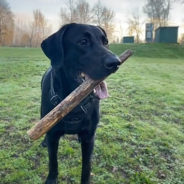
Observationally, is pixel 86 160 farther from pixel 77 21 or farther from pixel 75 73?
pixel 77 21

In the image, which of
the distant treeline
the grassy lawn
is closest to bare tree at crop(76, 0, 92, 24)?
the distant treeline

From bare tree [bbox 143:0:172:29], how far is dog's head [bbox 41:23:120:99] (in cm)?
4599

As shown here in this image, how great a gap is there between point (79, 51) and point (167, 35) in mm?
29656

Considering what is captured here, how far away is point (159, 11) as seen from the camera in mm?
44844

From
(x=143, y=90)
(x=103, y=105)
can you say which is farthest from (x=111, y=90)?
(x=103, y=105)

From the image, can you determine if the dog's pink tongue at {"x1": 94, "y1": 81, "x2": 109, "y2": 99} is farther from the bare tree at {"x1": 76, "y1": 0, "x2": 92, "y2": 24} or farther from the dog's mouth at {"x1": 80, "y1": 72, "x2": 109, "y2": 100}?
the bare tree at {"x1": 76, "y1": 0, "x2": 92, "y2": 24}

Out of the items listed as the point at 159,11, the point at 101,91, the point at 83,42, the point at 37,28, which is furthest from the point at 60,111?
the point at 159,11

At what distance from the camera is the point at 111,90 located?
7.77 m

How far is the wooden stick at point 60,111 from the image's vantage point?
190 centimetres

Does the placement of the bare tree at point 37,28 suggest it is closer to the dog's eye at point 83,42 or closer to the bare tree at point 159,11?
the bare tree at point 159,11

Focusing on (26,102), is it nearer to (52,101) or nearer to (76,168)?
(76,168)

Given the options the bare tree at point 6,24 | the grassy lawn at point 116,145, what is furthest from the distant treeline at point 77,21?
the grassy lawn at point 116,145

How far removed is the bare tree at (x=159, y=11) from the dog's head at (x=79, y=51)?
4599 centimetres

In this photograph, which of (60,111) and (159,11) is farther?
(159,11)
